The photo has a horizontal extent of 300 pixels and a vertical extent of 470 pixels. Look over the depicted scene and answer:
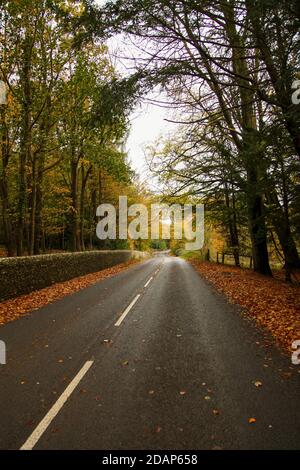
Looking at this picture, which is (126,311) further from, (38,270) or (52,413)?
(38,270)

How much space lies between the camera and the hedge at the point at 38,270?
11539 millimetres

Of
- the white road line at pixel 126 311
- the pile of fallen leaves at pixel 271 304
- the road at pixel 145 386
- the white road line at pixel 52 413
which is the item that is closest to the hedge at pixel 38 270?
the road at pixel 145 386

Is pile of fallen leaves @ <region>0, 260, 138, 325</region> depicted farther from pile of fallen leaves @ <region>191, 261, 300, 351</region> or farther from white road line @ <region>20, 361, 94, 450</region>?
pile of fallen leaves @ <region>191, 261, 300, 351</region>

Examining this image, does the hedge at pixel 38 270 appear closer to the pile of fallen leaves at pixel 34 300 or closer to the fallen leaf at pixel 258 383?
the pile of fallen leaves at pixel 34 300

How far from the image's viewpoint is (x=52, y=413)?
3.91 m

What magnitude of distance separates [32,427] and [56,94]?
16.4 m

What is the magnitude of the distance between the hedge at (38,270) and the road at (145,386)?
144 inches

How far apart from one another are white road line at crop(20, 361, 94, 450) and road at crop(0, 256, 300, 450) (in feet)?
0.04

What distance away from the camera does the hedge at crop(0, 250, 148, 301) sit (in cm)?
1154

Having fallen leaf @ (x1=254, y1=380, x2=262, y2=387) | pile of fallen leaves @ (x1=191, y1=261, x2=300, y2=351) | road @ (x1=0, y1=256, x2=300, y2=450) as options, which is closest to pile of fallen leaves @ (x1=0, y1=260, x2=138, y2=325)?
road @ (x1=0, y1=256, x2=300, y2=450)

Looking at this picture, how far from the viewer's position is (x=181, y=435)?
3.41m
